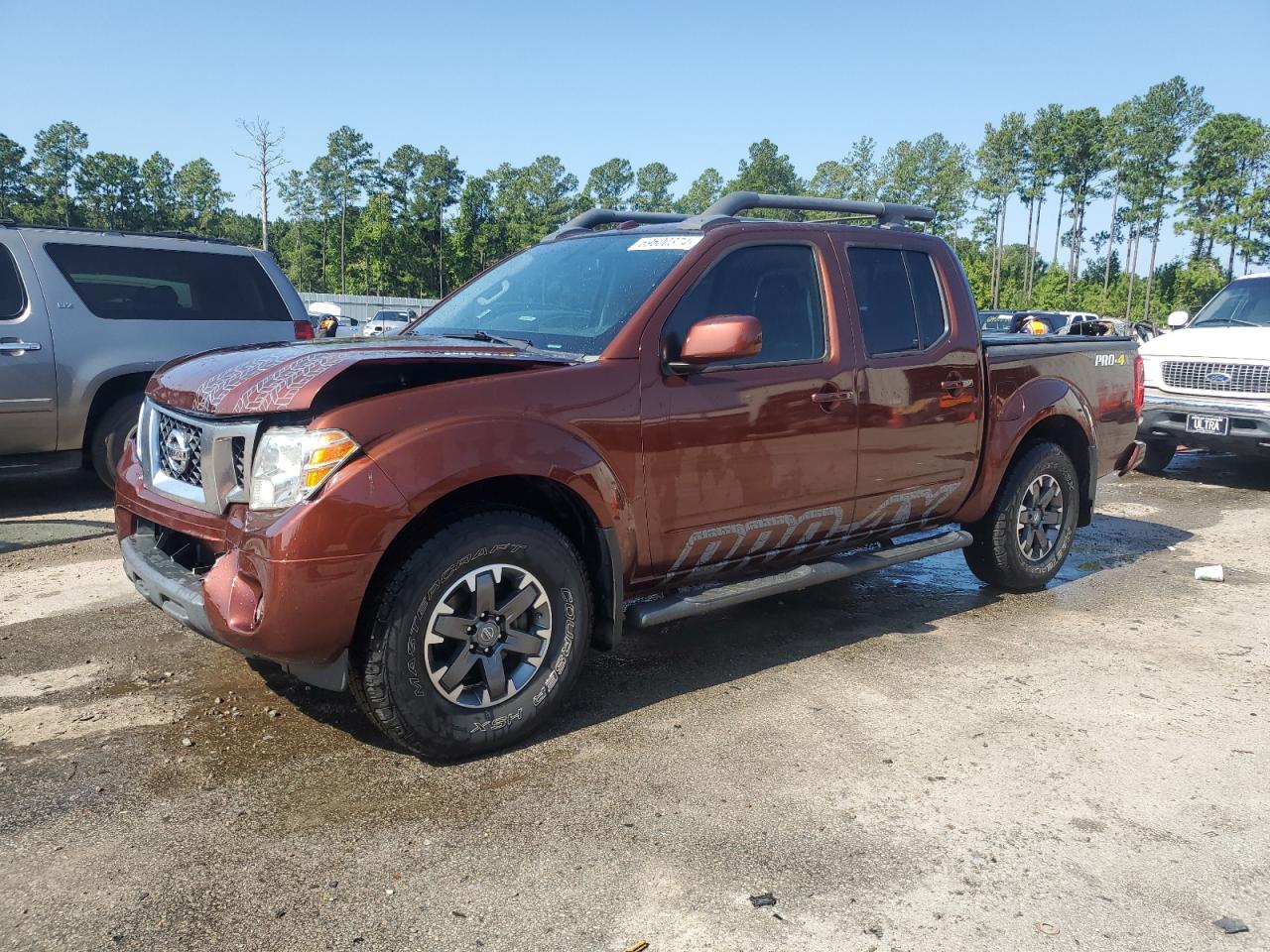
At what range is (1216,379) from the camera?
9.30 metres

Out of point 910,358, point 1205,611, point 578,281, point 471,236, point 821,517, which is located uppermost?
point 471,236

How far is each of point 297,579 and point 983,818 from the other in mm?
2215

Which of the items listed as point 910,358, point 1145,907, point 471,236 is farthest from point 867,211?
point 471,236

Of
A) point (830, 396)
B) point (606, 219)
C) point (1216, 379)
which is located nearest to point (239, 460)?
point (830, 396)

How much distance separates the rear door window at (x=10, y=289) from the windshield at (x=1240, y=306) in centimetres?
Result: 1077

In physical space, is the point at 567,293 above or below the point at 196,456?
above

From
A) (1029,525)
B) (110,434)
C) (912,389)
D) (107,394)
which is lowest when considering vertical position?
(1029,525)

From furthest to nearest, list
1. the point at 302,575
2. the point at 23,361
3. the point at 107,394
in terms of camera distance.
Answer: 1. the point at 107,394
2. the point at 23,361
3. the point at 302,575

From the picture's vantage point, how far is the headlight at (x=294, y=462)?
2928 millimetres

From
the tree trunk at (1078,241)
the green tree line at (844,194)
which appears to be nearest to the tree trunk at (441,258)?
the green tree line at (844,194)

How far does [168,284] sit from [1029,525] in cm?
643

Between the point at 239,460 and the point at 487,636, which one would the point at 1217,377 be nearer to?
the point at 487,636

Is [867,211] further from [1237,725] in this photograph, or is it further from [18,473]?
[18,473]

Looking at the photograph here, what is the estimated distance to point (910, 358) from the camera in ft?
15.2
